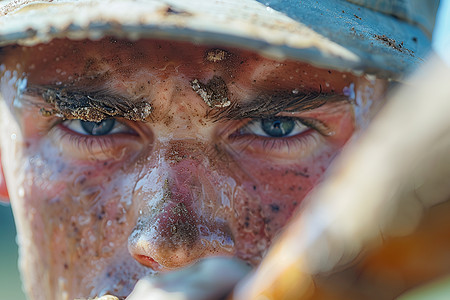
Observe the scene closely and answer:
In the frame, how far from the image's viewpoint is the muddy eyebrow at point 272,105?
745mm

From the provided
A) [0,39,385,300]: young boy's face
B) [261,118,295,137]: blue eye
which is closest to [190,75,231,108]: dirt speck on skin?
[0,39,385,300]: young boy's face

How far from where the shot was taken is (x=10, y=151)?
93 centimetres

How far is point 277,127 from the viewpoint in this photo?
0.82m

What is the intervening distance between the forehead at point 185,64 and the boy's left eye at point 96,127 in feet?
0.33

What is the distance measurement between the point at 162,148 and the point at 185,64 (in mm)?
Answer: 135

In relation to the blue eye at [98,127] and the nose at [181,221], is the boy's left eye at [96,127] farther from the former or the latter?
the nose at [181,221]

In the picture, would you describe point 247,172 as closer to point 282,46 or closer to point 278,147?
point 278,147

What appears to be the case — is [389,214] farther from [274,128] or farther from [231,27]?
[274,128]

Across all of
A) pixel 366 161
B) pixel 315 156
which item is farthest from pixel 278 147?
pixel 366 161

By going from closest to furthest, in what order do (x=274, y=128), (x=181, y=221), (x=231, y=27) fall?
(x=231, y=27), (x=181, y=221), (x=274, y=128)

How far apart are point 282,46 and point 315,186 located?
29 cm

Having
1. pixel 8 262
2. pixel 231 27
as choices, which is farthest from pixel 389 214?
pixel 8 262

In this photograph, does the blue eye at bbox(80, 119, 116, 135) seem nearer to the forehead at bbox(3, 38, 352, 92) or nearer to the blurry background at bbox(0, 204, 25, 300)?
the forehead at bbox(3, 38, 352, 92)

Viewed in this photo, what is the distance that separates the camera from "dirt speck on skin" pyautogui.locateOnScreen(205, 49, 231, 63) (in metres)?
0.72
